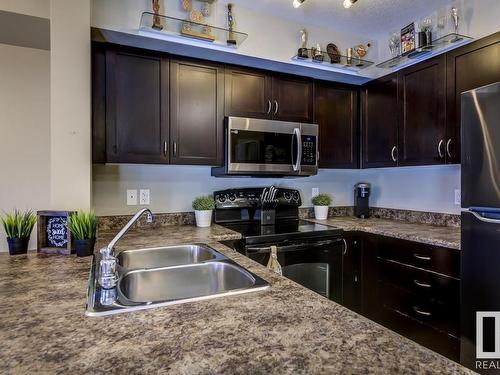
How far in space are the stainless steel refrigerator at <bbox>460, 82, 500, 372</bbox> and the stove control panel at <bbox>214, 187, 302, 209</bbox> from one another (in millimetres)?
1419

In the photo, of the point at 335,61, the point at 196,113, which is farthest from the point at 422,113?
the point at 196,113

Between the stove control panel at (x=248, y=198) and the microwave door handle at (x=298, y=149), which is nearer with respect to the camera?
the microwave door handle at (x=298, y=149)

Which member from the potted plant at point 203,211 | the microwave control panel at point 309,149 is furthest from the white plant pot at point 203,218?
the microwave control panel at point 309,149

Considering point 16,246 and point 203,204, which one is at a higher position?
point 203,204

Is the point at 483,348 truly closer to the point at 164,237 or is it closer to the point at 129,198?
the point at 164,237

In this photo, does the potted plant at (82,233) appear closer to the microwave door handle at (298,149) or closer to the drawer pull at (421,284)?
the microwave door handle at (298,149)

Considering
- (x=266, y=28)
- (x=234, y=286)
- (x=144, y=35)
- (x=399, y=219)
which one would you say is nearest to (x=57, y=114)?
(x=144, y=35)

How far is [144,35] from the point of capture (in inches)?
81.8

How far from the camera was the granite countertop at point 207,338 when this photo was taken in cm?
62

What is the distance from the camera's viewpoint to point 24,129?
7.08 ft

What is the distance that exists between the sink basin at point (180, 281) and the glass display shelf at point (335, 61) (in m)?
1.94

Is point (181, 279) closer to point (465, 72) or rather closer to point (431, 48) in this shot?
point (465, 72)

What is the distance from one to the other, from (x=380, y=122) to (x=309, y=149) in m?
0.75

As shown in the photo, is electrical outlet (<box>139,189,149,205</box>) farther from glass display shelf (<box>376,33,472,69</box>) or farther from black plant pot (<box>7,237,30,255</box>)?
glass display shelf (<box>376,33,472,69</box>)
